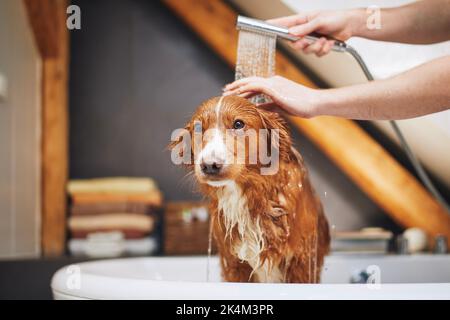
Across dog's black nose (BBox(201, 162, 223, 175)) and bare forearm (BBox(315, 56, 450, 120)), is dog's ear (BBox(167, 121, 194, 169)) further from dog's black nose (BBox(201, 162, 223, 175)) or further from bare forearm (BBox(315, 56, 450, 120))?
bare forearm (BBox(315, 56, 450, 120))

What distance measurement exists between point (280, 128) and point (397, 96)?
0.26 meters

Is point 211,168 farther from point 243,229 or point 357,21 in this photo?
point 357,21

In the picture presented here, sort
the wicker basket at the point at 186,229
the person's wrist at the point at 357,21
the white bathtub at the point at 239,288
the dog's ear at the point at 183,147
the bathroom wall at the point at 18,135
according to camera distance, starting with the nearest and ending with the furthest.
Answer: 1. the white bathtub at the point at 239,288
2. the dog's ear at the point at 183,147
3. the person's wrist at the point at 357,21
4. the bathroom wall at the point at 18,135
5. the wicker basket at the point at 186,229

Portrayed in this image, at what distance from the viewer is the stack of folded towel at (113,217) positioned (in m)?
2.40

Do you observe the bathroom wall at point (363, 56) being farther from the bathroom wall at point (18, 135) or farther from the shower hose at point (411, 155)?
the bathroom wall at point (18, 135)

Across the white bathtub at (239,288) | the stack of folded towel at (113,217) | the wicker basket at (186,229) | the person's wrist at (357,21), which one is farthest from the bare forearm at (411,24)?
the stack of folded towel at (113,217)

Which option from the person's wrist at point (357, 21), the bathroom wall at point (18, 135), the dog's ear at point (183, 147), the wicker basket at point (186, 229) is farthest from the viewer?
the wicker basket at point (186, 229)

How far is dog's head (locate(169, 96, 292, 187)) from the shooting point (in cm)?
101

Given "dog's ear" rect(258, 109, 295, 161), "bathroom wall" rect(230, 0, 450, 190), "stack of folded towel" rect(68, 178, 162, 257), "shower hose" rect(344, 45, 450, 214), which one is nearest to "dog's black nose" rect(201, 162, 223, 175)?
"dog's ear" rect(258, 109, 295, 161)

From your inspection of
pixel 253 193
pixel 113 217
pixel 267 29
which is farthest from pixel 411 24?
pixel 113 217

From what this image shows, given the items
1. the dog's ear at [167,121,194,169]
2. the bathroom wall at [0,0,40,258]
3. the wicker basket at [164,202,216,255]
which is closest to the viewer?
the dog's ear at [167,121,194,169]

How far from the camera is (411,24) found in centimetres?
117

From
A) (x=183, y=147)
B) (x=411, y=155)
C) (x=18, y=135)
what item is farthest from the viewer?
(x=18, y=135)

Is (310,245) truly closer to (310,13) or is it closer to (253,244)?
(253,244)
